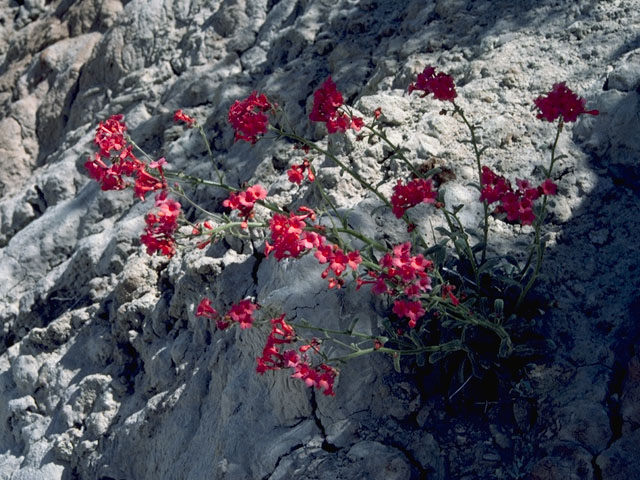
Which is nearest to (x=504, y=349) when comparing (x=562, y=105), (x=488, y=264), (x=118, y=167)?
(x=488, y=264)

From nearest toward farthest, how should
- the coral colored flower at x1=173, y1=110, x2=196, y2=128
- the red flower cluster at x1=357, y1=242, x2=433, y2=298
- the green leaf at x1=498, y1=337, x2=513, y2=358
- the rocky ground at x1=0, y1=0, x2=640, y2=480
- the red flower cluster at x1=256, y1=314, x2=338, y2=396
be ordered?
the red flower cluster at x1=357, y1=242, x2=433, y2=298, the red flower cluster at x1=256, y1=314, x2=338, y2=396, the green leaf at x1=498, y1=337, x2=513, y2=358, the rocky ground at x1=0, y1=0, x2=640, y2=480, the coral colored flower at x1=173, y1=110, x2=196, y2=128

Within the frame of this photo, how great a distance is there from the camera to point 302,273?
3145 mm

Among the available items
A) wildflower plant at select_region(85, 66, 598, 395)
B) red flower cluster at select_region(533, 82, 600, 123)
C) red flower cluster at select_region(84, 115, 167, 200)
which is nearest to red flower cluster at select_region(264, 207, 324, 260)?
wildflower plant at select_region(85, 66, 598, 395)

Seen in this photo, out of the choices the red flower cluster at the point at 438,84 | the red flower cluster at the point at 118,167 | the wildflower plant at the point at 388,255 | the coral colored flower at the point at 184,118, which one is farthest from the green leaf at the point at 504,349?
the coral colored flower at the point at 184,118

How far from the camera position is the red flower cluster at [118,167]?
2584 mm

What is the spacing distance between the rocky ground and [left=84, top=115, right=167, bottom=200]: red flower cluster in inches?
30.7

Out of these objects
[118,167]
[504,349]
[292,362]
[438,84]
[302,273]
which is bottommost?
[504,349]

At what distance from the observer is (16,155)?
630 centimetres

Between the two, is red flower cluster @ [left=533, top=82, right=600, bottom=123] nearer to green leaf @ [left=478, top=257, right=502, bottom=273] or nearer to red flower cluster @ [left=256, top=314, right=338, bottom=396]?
green leaf @ [left=478, top=257, right=502, bottom=273]

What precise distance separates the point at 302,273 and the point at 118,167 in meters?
0.88

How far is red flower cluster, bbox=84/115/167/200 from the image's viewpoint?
258 centimetres

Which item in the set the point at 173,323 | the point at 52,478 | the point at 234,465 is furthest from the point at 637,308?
the point at 52,478

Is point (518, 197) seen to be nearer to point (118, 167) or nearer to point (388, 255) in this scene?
point (388, 255)

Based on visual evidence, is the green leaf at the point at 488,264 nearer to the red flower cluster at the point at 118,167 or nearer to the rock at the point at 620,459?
the rock at the point at 620,459
